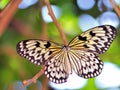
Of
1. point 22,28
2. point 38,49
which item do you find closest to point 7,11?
point 38,49

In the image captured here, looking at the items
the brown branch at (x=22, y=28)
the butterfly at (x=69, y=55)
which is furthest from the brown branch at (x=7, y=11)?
the brown branch at (x=22, y=28)

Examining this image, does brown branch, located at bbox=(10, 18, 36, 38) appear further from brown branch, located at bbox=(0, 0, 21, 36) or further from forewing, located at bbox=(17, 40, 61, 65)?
forewing, located at bbox=(17, 40, 61, 65)

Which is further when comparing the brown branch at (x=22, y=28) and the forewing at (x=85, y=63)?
the brown branch at (x=22, y=28)

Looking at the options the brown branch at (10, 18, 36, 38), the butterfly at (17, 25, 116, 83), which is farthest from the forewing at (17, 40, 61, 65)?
the brown branch at (10, 18, 36, 38)

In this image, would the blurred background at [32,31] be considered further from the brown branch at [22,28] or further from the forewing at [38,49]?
the forewing at [38,49]

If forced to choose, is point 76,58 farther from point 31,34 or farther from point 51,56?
point 31,34

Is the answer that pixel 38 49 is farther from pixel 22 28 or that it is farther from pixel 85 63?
pixel 22 28

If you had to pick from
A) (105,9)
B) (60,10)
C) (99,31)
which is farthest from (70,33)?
(99,31)

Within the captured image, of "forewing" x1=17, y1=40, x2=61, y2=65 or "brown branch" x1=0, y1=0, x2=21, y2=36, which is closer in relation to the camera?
"forewing" x1=17, y1=40, x2=61, y2=65

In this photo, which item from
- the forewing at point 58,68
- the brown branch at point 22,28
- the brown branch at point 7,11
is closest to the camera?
the forewing at point 58,68
